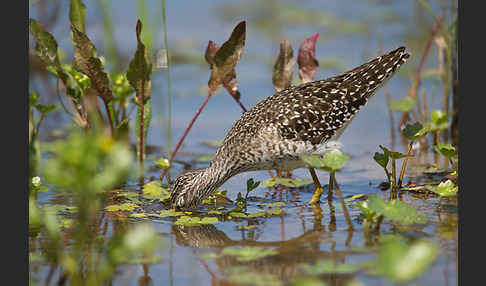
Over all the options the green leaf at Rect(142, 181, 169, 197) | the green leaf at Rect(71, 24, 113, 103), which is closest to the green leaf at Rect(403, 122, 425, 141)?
the green leaf at Rect(142, 181, 169, 197)

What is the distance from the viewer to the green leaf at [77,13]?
7844 millimetres

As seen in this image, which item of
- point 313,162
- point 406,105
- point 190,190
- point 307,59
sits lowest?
point 190,190

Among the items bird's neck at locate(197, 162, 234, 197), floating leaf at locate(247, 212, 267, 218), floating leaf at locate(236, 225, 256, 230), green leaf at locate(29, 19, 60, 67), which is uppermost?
green leaf at locate(29, 19, 60, 67)

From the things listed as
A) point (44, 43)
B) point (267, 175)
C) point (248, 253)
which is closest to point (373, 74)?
point (267, 175)

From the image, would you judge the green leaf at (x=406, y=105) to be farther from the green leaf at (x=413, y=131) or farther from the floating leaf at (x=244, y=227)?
the floating leaf at (x=244, y=227)

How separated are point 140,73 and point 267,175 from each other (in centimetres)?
230

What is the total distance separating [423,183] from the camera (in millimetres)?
7676

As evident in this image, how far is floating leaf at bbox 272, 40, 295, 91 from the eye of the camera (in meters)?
8.51

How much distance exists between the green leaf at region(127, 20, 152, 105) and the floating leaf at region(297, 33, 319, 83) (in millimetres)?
2146

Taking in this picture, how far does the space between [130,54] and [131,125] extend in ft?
11.7

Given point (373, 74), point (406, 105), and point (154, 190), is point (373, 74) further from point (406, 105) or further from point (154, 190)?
point (154, 190)

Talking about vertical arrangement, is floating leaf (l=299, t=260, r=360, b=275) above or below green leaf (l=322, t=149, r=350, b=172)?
below

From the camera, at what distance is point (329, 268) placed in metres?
4.77

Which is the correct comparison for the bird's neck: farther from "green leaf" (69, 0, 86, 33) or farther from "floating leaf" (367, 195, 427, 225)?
"green leaf" (69, 0, 86, 33)
